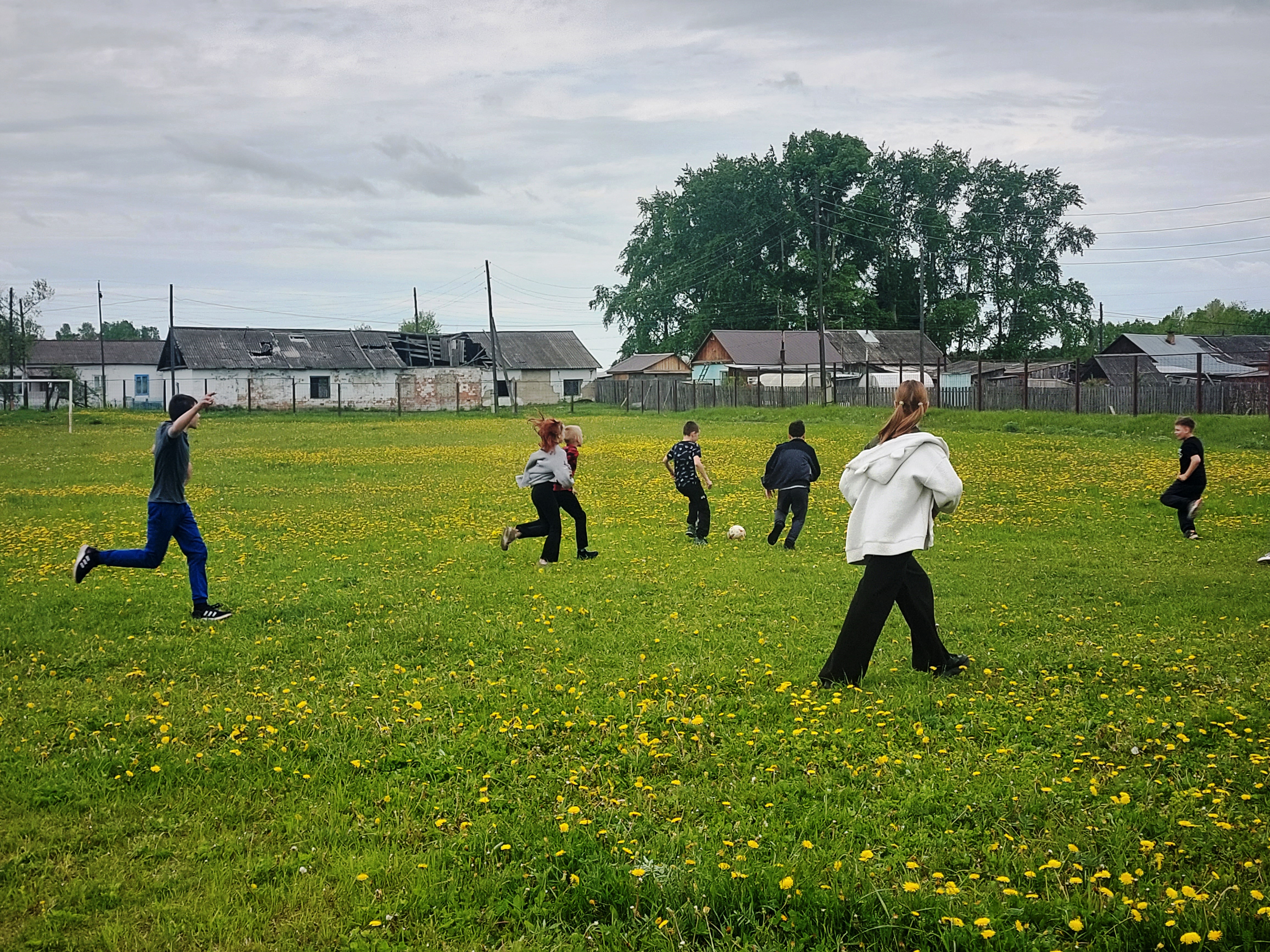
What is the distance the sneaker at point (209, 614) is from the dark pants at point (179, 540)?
0.05m

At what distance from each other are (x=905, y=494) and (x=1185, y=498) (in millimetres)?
9287

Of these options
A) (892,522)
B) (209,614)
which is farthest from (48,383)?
(892,522)

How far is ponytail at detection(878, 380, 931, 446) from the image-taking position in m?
7.25

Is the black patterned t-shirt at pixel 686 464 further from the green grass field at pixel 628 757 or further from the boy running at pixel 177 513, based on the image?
the boy running at pixel 177 513

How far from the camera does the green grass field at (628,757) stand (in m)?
4.19

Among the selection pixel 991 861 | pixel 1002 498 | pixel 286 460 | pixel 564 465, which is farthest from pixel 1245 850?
pixel 286 460

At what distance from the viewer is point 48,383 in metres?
53.4

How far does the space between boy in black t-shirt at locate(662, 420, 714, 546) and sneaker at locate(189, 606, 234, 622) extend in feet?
20.9

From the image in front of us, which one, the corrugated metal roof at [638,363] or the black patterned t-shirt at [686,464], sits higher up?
the corrugated metal roof at [638,363]

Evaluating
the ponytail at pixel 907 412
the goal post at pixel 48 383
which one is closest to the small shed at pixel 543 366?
the goal post at pixel 48 383

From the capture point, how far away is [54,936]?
403cm

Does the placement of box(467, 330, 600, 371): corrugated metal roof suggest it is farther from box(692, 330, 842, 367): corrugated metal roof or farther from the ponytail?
the ponytail

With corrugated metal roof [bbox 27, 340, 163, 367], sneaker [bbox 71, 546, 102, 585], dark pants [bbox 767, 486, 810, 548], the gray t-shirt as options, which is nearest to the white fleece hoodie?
the gray t-shirt

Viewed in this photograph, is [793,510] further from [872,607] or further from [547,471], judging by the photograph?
[872,607]
